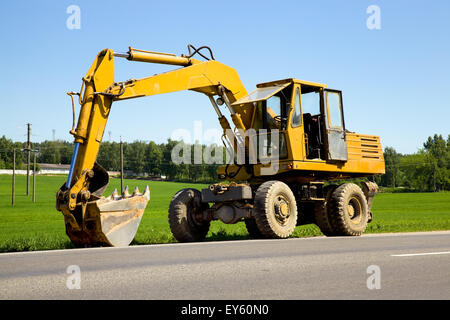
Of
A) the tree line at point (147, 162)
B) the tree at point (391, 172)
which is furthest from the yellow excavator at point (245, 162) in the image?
the tree at point (391, 172)

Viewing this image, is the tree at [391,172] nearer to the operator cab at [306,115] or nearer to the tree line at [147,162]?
the tree line at [147,162]

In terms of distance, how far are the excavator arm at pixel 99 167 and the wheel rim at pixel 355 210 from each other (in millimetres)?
5515

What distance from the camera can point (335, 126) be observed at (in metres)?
13.4

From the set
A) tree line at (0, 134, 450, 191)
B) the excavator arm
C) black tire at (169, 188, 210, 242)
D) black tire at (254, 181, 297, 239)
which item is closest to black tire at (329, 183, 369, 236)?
black tire at (254, 181, 297, 239)

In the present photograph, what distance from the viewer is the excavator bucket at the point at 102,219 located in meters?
10.1

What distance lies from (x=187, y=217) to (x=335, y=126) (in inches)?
177

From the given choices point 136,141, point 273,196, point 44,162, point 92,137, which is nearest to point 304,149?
point 273,196

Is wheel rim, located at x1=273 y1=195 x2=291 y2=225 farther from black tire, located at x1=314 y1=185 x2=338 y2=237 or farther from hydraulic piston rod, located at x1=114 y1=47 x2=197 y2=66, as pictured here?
hydraulic piston rod, located at x1=114 y1=47 x2=197 y2=66

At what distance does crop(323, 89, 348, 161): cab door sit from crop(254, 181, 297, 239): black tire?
6.48ft

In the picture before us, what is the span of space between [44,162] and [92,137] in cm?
19139

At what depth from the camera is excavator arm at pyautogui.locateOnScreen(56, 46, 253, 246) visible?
10125 mm

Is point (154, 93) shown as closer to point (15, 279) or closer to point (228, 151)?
point (228, 151)
